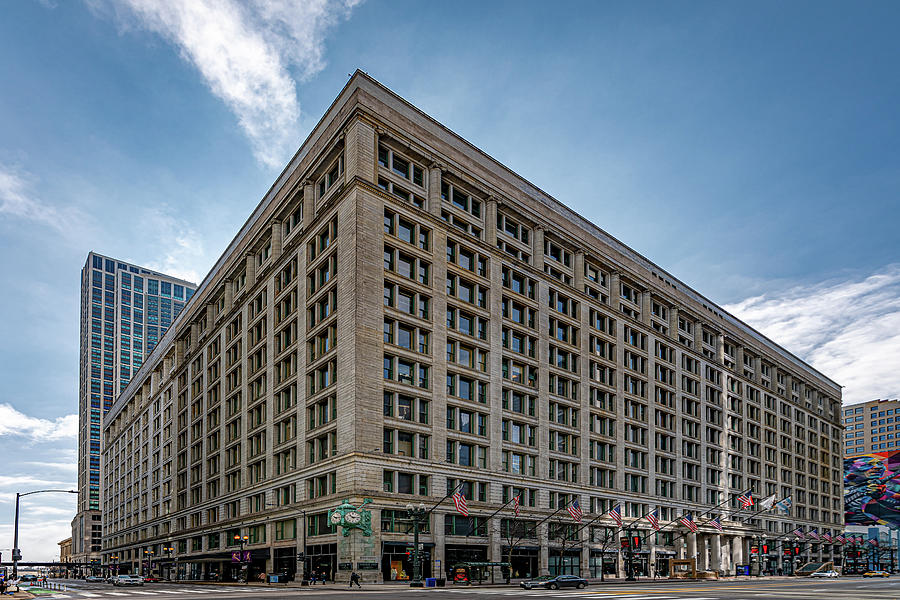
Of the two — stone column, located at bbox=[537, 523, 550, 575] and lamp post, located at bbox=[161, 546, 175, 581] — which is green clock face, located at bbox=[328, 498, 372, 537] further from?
lamp post, located at bbox=[161, 546, 175, 581]

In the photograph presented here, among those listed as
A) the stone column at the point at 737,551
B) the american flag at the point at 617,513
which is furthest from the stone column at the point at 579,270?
the stone column at the point at 737,551

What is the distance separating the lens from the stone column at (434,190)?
74.8 metres

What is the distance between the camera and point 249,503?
84.4m

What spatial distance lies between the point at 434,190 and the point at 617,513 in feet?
146

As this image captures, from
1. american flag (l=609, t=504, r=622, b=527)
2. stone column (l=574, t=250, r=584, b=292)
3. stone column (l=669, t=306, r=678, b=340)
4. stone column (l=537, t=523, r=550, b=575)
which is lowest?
stone column (l=537, t=523, r=550, b=575)

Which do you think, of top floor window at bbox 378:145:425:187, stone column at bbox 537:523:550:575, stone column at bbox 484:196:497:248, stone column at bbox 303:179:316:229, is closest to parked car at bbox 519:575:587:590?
Answer: stone column at bbox 537:523:550:575

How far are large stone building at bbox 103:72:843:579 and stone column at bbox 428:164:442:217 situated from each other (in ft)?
0.52

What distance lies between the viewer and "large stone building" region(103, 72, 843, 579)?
2630 inches

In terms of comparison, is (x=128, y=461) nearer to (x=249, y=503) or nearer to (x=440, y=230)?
(x=249, y=503)

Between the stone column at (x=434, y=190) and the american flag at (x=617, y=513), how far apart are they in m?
39.5

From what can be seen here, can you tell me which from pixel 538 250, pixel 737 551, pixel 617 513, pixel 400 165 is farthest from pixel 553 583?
pixel 737 551

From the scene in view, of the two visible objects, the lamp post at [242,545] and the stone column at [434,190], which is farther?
the lamp post at [242,545]

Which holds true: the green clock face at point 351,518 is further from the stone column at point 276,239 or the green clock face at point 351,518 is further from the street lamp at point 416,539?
the stone column at point 276,239

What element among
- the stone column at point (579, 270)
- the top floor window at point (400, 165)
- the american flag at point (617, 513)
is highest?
the top floor window at point (400, 165)
